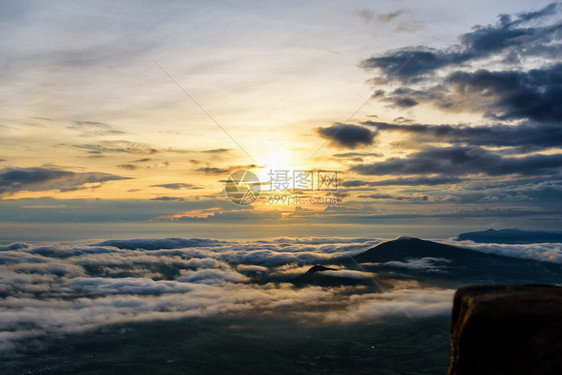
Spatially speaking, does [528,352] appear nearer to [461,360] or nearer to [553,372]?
[553,372]

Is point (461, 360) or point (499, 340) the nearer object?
point (499, 340)

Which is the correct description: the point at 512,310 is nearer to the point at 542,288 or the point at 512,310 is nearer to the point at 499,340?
the point at 499,340

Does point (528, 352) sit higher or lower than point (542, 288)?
lower

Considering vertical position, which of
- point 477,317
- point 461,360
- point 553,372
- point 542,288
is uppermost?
point 542,288

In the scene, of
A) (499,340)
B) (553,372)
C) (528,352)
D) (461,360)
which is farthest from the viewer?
(461,360)

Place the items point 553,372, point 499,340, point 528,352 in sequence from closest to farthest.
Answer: point 553,372 → point 528,352 → point 499,340

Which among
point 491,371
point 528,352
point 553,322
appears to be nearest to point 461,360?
point 491,371
